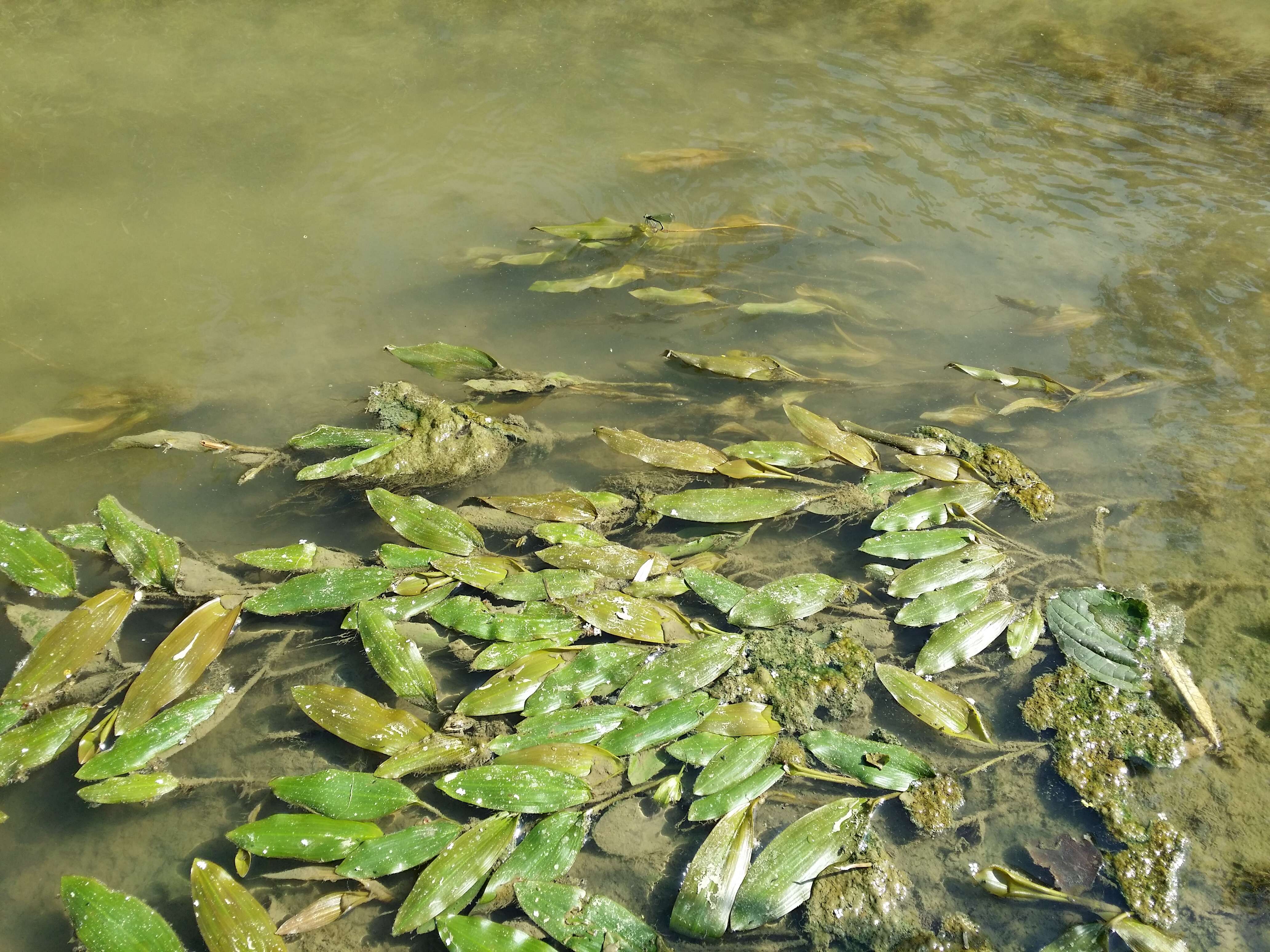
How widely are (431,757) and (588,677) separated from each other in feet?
1.25

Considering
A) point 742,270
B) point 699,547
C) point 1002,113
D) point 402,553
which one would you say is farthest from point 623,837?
point 1002,113

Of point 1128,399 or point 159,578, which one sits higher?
point 1128,399

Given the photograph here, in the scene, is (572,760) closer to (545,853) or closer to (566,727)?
(566,727)

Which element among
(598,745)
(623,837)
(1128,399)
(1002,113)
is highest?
(1002,113)

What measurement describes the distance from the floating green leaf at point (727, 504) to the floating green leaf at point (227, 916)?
Answer: 1.27 meters

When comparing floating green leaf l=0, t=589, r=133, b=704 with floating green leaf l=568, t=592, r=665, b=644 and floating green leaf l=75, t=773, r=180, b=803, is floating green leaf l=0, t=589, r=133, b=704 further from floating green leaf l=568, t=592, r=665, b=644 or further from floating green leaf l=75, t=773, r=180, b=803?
floating green leaf l=568, t=592, r=665, b=644

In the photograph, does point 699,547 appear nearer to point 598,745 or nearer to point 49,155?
point 598,745

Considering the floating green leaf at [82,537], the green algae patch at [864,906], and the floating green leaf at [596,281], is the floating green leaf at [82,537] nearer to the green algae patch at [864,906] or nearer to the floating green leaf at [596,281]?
the floating green leaf at [596,281]

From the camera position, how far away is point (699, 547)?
205cm

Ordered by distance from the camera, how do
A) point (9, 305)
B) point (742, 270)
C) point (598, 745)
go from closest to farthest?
point (598, 745), point (9, 305), point (742, 270)

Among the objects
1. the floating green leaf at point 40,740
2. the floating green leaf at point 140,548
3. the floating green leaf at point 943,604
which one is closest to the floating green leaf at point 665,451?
the floating green leaf at point 943,604

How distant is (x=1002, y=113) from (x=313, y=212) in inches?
126

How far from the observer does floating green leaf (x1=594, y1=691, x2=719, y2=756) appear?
164cm

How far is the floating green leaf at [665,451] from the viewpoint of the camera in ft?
7.22
